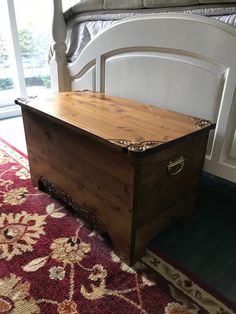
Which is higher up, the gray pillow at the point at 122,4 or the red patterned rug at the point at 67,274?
the gray pillow at the point at 122,4

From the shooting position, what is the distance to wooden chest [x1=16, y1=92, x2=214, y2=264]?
76cm

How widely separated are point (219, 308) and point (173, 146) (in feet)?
1.63

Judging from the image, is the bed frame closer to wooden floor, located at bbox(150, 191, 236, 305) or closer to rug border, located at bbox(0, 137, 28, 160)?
wooden floor, located at bbox(150, 191, 236, 305)

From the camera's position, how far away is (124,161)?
74 centimetres

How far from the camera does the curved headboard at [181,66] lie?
36.8 inches

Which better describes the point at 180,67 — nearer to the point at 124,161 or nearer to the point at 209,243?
the point at 124,161

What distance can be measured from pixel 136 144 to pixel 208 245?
1.81ft

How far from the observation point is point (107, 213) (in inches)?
35.0

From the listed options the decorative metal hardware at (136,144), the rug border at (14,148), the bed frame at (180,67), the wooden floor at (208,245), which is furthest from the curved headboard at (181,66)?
the rug border at (14,148)

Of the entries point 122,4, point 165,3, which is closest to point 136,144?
point 165,3

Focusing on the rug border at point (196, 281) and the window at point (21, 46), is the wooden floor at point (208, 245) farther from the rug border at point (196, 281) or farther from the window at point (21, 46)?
the window at point (21, 46)

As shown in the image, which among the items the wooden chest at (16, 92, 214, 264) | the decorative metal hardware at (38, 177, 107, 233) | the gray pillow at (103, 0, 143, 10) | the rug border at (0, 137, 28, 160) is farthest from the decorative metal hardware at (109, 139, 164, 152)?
the rug border at (0, 137, 28, 160)

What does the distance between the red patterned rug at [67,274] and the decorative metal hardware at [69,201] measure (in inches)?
1.6

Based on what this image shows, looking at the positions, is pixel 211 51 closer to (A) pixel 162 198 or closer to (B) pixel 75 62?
(A) pixel 162 198
